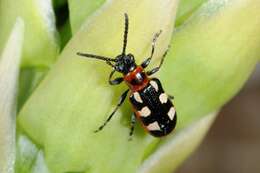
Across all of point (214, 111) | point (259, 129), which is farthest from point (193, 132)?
point (259, 129)

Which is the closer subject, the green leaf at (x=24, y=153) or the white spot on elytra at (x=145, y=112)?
the green leaf at (x=24, y=153)

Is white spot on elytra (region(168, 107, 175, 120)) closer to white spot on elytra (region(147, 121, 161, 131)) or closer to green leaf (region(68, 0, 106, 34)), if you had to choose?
white spot on elytra (region(147, 121, 161, 131))

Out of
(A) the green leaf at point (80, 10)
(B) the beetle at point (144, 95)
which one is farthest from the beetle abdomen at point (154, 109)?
(A) the green leaf at point (80, 10)

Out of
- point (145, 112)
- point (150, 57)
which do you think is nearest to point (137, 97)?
point (145, 112)

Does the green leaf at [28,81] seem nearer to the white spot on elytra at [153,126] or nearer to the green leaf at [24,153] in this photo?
the green leaf at [24,153]

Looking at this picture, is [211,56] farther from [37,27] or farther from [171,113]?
[37,27]

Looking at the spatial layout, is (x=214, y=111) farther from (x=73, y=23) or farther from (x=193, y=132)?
(x=73, y=23)
